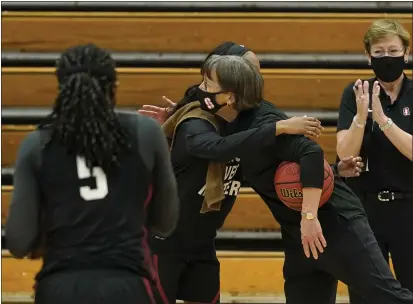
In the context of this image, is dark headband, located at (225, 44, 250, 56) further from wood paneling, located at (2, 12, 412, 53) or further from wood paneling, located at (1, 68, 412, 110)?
wood paneling, located at (2, 12, 412, 53)

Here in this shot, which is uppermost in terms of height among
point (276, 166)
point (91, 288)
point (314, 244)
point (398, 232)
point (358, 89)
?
point (358, 89)

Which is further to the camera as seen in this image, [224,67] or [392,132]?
[392,132]

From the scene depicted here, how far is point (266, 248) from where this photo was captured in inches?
175

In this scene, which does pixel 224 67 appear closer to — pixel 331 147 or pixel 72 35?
pixel 331 147

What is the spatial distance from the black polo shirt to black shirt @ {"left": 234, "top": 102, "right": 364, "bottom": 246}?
400mm

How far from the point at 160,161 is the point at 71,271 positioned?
350mm

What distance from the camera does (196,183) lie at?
270cm

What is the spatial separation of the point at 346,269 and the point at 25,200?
1159 mm

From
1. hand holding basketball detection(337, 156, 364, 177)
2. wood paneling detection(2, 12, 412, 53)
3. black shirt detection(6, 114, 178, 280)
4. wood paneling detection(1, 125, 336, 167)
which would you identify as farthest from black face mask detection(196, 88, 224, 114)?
wood paneling detection(2, 12, 412, 53)

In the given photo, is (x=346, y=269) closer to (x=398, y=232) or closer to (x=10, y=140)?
(x=398, y=232)

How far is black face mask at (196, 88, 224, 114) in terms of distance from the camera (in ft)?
8.52

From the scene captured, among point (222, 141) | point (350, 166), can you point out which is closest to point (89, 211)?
point (222, 141)

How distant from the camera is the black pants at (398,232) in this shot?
299 centimetres

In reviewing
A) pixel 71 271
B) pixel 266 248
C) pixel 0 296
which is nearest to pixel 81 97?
pixel 71 271
